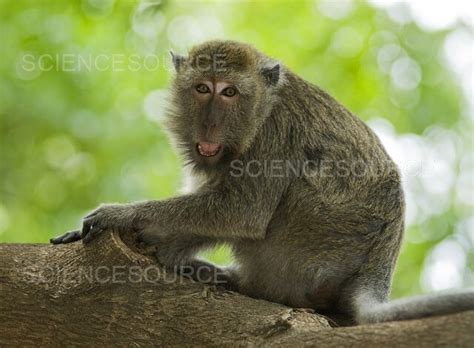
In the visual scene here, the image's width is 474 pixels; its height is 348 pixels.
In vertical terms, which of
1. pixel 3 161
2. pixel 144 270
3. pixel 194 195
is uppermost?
pixel 3 161

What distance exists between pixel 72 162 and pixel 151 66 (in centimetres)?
281

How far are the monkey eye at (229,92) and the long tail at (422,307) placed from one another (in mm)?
3038

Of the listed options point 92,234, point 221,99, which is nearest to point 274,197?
point 221,99

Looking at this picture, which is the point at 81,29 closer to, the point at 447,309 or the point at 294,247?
the point at 294,247

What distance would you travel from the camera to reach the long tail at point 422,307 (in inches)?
232

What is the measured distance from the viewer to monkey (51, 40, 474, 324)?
7.82m

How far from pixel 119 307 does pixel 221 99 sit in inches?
110

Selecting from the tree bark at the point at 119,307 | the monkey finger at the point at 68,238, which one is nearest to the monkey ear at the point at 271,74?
the tree bark at the point at 119,307

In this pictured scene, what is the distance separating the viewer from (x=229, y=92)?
8477 mm

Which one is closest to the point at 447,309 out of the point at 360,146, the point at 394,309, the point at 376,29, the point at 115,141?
the point at 394,309

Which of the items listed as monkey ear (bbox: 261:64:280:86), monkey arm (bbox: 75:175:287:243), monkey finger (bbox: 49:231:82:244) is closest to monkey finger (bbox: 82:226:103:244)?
monkey arm (bbox: 75:175:287:243)

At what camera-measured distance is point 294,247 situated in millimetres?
7887

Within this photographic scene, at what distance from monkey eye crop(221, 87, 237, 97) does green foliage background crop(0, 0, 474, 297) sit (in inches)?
254

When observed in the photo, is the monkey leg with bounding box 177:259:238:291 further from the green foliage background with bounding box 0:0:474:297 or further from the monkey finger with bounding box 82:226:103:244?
the green foliage background with bounding box 0:0:474:297
